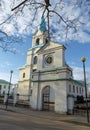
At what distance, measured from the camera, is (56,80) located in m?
21.6

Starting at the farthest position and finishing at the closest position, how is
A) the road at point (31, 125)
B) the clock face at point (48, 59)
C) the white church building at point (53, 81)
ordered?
the clock face at point (48, 59) < the white church building at point (53, 81) < the road at point (31, 125)

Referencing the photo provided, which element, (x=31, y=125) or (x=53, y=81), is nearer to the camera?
(x=31, y=125)

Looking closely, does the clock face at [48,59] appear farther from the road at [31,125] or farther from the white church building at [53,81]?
the road at [31,125]

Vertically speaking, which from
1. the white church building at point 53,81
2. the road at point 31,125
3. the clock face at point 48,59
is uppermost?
the clock face at point 48,59

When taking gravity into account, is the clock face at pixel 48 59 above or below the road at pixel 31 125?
above

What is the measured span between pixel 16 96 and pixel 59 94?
9561 millimetres

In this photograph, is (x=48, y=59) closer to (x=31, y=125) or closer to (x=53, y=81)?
(x=53, y=81)

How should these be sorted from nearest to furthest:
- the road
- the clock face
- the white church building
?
the road, the white church building, the clock face

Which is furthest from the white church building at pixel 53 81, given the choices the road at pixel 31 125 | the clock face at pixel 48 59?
the road at pixel 31 125

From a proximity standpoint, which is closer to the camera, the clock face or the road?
the road

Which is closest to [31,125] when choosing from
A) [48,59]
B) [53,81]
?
[53,81]

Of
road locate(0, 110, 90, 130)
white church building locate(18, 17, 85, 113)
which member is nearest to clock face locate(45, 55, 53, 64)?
white church building locate(18, 17, 85, 113)

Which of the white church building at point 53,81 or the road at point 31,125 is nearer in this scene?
the road at point 31,125

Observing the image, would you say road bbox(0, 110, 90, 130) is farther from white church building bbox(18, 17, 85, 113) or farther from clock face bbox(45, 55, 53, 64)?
clock face bbox(45, 55, 53, 64)
